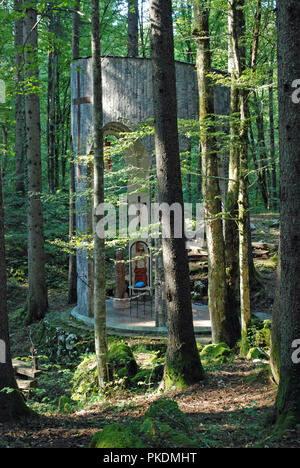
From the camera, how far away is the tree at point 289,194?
3.94m

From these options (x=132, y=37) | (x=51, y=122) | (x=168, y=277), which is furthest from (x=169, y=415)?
(x=51, y=122)

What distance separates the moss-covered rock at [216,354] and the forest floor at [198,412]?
0.64ft

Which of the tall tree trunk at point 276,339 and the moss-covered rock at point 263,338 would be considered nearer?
the tall tree trunk at point 276,339

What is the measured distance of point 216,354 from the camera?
308 inches

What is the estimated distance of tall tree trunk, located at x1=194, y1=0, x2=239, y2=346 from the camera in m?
8.12

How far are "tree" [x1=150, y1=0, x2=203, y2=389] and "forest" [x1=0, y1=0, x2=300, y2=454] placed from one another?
0.02 metres

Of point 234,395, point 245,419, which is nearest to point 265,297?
point 234,395

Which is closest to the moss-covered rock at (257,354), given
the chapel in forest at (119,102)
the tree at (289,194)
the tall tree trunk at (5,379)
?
the tree at (289,194)

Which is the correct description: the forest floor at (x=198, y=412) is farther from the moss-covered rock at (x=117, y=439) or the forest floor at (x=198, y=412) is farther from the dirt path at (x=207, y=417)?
the moss-covered rock at (x=117, y=439)

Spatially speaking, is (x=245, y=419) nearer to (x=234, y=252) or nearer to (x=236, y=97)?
(x=234, y=252)

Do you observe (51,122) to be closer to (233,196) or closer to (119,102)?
(119,102)

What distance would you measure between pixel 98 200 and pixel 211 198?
237cm

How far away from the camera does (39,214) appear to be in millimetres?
12172
